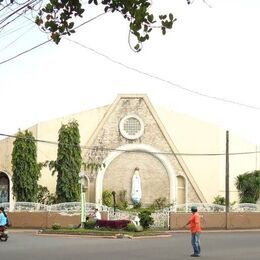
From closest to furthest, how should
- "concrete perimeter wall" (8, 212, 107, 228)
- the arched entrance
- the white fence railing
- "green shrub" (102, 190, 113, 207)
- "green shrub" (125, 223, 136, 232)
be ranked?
"green shrub" (125, 223, 136, 232) < "concrete perimeter wall" (8, 212, 107, 228) < the white fence railing < "green shrub" (102, 190, 113, 207) < the arched entrance

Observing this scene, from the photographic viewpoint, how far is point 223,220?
131 ft

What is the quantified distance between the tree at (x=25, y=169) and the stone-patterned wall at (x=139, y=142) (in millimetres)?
6353

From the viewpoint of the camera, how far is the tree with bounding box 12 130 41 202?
4175cm

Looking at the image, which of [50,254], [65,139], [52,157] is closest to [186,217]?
[65,139]

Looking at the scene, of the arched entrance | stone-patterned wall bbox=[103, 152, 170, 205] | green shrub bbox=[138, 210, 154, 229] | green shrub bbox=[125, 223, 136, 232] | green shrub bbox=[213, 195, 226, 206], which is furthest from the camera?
stone-patterned wall bbox=[103, 152, 170, 205]

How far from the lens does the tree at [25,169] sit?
41.8 meters

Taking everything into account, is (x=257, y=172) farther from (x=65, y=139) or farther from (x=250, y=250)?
(x=250, y=250)

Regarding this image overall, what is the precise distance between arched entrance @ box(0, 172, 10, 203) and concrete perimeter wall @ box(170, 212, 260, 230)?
13.8 metres

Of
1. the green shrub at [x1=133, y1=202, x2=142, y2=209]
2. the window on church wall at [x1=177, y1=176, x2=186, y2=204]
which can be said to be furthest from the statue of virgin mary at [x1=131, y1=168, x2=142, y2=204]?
the window on church wall at [x1=177, y1=176, x2=186, y2=204]

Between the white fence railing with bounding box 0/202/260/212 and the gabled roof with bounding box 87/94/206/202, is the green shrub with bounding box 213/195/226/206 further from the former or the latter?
the white fence railing with bounding box 0/202/260/212

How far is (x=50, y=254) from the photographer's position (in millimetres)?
18781

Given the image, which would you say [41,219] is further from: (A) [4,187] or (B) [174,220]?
(A) [4,187]

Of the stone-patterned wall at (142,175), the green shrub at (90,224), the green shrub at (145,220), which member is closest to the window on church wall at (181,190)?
the stone-patterned wall at (142,175)

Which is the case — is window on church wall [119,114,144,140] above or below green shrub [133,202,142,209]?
above
